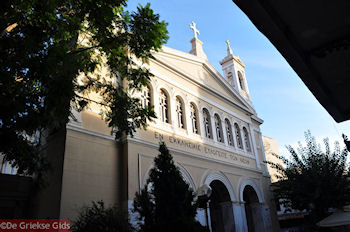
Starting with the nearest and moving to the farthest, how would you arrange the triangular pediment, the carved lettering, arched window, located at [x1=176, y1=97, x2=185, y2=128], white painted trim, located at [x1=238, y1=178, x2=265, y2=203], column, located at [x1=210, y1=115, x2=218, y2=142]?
the carved lettering, arched window, located at [x1=176, y1=97, x2=185, y2=128], the triangular pediment, column, located at [x1=210, y1=115, x2=218, y2=142], white painted trim, located at [x1=238, y1=178, x2=265, y2=203]

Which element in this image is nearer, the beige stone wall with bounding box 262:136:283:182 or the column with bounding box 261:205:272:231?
the column with bounding box 261:205:272:231

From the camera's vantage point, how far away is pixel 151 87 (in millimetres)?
12883

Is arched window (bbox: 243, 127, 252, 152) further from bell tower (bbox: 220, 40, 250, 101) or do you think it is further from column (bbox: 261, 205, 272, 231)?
bell tower (bbox: 220, 40, 250, 101)

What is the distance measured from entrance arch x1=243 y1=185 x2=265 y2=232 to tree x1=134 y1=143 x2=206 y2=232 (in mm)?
11550

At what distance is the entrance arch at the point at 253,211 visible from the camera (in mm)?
17016

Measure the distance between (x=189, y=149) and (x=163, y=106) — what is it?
7.82ft

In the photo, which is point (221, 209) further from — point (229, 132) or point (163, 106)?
point (163, 106)

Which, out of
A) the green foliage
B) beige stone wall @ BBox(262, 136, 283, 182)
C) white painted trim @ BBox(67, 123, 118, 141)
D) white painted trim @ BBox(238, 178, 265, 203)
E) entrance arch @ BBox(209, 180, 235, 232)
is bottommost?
the green foliage

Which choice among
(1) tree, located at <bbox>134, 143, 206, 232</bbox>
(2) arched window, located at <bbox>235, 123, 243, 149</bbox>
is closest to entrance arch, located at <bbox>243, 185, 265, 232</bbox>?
(2) arched window, located at <bbox>235, 123, 243, 149</bbox>

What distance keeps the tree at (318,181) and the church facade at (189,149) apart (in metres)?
3.32

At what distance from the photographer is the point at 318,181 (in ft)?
40.1

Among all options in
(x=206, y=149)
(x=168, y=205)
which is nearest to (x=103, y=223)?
(x=168, y=205)

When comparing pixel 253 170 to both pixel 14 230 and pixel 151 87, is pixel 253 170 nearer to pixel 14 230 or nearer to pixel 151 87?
pixel 151 87

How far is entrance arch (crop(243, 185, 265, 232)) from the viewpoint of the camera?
55.8ft
